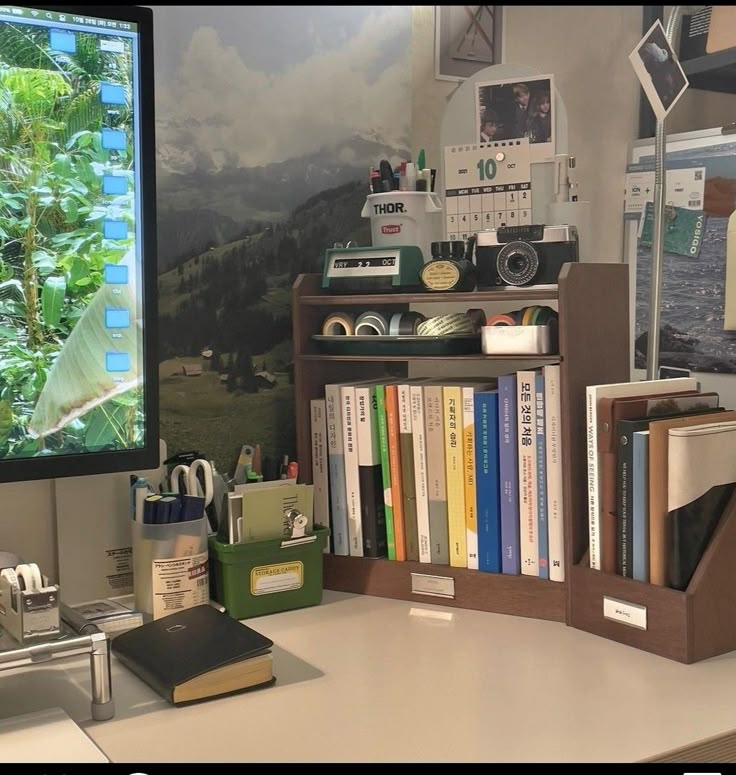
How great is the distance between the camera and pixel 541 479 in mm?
1273

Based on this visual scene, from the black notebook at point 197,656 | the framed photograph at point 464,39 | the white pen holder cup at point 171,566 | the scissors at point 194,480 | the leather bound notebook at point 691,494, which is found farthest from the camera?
the framed photograph at point 464,39

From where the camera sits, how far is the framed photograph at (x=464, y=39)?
5.49ft

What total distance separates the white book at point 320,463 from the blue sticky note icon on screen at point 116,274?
1.22ft

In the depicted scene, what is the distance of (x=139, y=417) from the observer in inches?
48.1

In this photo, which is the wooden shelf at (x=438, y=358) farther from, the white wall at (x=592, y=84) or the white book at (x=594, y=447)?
the white wall at (x=592, y=84)

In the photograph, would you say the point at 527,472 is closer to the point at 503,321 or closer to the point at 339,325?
the point at 503,321

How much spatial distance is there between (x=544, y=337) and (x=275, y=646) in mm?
532

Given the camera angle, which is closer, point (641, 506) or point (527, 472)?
point (641, 506)

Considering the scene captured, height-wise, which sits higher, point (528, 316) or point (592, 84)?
point (592, 84)

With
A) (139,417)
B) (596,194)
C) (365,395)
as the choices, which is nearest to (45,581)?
(139,417)

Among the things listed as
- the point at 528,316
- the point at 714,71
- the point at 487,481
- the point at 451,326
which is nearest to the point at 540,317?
the point at 528,316

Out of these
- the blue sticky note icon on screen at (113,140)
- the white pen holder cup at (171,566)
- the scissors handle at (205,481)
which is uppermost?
the blue sticky note icon on screen at (113,140)

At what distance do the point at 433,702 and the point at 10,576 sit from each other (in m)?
0.48

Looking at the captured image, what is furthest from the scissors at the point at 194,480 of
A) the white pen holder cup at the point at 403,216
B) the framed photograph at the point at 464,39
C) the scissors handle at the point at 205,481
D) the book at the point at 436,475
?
the framed photograph at the point at 464,39
